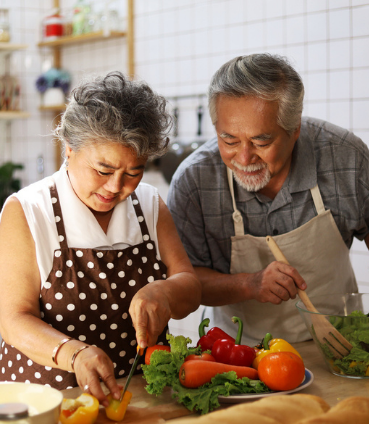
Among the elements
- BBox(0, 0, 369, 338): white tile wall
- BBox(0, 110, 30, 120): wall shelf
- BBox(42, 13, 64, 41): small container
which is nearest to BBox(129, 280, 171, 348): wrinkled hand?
BBox(0, 0, 369, 338): white tile wall

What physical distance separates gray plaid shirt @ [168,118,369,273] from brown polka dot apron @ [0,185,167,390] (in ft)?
1.12

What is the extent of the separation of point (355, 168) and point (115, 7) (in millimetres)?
2570

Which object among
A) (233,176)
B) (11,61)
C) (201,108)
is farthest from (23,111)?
(233,176)

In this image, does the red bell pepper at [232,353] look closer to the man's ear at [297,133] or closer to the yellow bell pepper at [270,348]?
the yellow bell pepper at [270,348]

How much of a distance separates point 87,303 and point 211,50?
2.27 meters

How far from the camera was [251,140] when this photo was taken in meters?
1.60

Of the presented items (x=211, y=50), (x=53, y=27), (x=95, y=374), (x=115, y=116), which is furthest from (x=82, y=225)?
(x=53, y=27)

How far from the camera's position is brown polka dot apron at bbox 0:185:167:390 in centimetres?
141

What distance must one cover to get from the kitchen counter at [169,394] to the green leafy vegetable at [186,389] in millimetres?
22

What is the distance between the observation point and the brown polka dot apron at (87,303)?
4.63 ft

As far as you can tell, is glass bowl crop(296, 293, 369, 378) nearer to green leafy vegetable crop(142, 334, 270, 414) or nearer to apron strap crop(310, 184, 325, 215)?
green leafy vegetable crop(142, 334, 270, 414)

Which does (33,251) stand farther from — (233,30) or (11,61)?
(11,61)

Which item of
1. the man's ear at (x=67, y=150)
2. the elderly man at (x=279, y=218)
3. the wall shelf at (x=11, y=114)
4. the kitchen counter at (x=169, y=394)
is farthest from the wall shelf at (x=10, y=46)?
the kitchen counter at (x=169, y=394)

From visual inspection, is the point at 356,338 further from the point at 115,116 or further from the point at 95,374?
the point at 115,116
